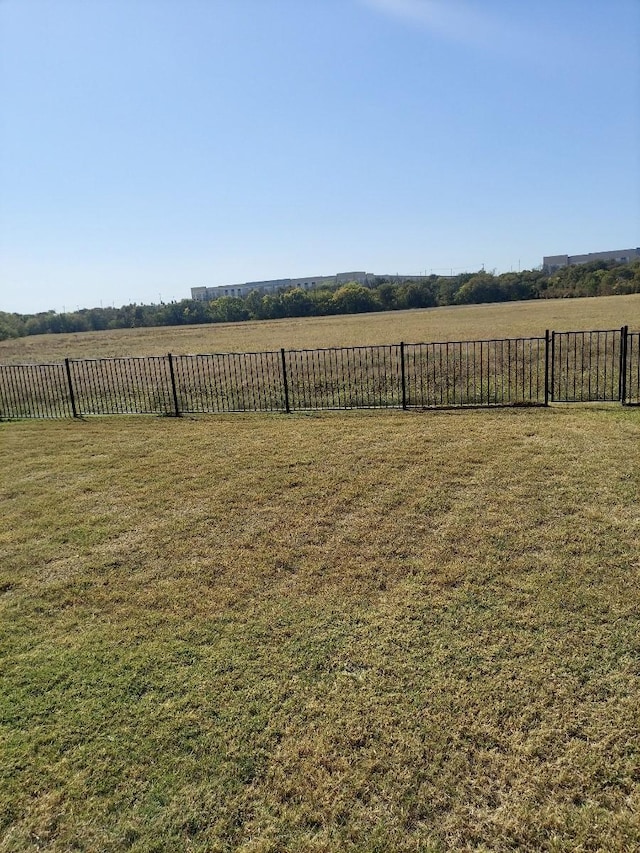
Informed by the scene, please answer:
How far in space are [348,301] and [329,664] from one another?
8081cm

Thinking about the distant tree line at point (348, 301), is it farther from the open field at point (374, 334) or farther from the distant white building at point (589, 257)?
the distant white building at point (589, 257)

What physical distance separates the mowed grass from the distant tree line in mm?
76404

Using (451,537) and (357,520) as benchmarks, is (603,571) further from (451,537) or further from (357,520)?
(357,520)

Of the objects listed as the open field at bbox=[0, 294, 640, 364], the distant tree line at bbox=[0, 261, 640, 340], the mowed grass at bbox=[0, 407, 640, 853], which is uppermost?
the distant tree line at bbox=[0, 261, 640, 340]

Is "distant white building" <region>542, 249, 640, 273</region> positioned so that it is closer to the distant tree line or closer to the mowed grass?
the distant tree line

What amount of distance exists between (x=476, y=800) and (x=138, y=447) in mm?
7978

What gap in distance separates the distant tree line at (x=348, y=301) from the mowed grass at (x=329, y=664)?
251ft

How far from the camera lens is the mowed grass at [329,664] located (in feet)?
7.80

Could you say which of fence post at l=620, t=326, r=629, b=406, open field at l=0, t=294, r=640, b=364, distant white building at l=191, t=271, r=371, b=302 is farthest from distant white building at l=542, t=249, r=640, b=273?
fence post at l=620, t=326, r=629, b=406

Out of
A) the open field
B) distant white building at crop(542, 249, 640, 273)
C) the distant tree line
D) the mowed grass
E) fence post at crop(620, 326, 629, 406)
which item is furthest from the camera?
distant white building at crop(542, 249, 640, 273)

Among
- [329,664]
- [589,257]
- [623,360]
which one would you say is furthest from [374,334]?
[589,257]

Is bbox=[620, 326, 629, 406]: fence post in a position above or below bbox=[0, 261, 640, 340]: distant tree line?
below

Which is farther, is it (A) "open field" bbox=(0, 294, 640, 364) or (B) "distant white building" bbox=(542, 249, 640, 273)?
(B) "distant white building" bbox=(542, 249, 640, 273)

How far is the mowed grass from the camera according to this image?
2.38m
